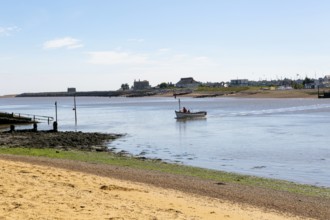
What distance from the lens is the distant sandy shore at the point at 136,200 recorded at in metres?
11.3

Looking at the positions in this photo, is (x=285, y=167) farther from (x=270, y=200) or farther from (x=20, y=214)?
(x=20, y=214)

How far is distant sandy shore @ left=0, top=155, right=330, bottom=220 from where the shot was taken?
11270 millimetres

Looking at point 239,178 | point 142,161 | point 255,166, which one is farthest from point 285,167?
point 142,161

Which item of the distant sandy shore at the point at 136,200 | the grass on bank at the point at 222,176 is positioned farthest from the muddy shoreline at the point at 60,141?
the distant sandy shore at the point at 136,200

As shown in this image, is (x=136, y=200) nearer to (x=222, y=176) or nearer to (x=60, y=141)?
(x=222, y=176)

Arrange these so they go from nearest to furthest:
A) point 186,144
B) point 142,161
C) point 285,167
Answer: point 285,167 < point 142,161 < point 186,144

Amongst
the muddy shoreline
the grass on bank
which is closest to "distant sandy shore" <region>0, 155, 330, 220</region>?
the grass on bank

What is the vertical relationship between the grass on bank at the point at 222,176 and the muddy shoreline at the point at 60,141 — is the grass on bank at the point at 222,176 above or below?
above

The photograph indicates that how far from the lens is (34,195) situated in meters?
12.6

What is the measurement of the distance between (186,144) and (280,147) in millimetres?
7849

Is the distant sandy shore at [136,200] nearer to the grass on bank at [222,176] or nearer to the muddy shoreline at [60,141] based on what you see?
the grass on bank at [222,176]

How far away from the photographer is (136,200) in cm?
1349

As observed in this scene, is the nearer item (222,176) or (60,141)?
(222,176)

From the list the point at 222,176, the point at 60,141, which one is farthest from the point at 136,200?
the point at 60,141
